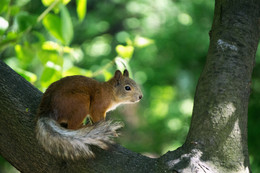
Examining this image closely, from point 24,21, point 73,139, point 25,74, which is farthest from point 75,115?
point 24,21

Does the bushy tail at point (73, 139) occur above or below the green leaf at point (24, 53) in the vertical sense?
below

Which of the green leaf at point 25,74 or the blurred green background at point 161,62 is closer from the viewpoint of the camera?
the green leaf at point 25,74

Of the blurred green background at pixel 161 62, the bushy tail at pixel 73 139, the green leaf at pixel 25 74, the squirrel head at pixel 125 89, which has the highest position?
the blurred green background at pixel 161 62

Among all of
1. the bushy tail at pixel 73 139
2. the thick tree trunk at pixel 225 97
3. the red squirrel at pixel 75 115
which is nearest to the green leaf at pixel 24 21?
the red squirrel at pixel 75 115

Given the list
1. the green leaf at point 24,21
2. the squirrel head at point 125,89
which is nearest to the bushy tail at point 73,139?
the green leaf at point 24,21

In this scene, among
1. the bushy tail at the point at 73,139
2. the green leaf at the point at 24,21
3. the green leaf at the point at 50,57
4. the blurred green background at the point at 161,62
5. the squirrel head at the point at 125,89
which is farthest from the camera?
the blurred green background at the point at 161,62

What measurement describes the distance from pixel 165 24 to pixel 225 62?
3.98m

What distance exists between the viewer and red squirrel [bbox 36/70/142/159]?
62.8 inches

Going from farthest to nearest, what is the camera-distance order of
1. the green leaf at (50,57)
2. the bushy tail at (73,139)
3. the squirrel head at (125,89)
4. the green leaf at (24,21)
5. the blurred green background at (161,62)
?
the blurred green background at (161,62) < the squirrel head at (125,89) < the green leaf at (50,57) < the green leaf at (24,21) < the bushy tail at (73,139)

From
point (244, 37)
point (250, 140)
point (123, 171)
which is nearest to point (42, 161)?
point (123, 171)

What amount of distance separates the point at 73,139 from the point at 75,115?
0.30 meters

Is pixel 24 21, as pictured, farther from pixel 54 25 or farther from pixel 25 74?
pixel 25 74

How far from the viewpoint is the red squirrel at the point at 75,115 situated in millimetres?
1596

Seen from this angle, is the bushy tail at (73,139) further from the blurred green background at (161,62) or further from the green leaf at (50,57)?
the blurred green background at (161,62)
